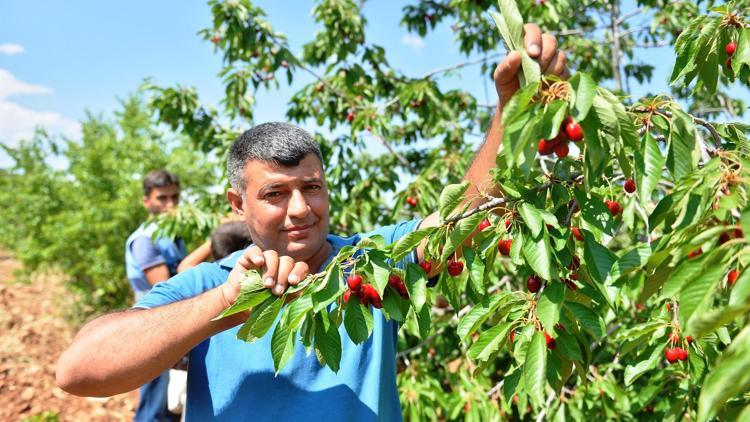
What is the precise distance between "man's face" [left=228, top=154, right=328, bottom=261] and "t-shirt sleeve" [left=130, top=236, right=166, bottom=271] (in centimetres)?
233

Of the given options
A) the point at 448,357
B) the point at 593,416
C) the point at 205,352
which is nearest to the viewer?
the point at 205,352

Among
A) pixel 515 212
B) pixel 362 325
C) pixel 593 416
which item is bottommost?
pixel 593 416

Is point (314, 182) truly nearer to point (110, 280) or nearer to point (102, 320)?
point (102, 320)

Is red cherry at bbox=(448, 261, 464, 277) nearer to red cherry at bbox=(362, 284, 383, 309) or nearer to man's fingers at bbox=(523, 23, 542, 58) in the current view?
red cherry at bbox=(362, 284, 383, 309)

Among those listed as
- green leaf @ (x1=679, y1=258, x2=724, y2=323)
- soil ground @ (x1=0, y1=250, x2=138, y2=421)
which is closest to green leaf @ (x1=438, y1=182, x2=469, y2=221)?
green leaf @ (x1=679, y1=258, x2=724, y2=323)

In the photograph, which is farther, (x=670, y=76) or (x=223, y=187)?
(x=223, y=187)

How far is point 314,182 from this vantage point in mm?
1727

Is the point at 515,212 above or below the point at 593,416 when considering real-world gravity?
above

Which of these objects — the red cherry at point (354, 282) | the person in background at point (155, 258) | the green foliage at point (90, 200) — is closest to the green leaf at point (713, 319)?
the red cherry at point (354, 282)

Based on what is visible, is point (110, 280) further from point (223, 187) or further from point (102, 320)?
point (102, 320)

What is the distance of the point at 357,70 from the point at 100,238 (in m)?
8.32

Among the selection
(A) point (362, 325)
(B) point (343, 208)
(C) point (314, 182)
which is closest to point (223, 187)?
(B) point (343, 208)

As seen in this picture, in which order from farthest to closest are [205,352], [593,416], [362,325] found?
[593,416]
[205,352]
[362,325]

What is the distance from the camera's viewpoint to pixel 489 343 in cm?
131
